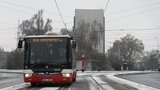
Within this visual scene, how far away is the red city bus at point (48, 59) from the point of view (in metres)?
26.5

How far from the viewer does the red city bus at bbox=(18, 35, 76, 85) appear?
26.5 meters

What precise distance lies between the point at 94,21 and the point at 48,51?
71595mm

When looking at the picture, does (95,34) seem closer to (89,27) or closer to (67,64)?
(89,27)

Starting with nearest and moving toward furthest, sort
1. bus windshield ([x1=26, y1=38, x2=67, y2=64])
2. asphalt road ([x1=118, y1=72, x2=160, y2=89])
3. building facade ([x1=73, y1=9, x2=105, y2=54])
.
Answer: bus windshield ([x1=26, y1=38, x2=67, y2=64]) → asphalt road ([x1=118, y1=72, x2=160, y2=89]) → building facade ([x1=73, y1=9, x2=105, y2=54])

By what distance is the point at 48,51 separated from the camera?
89.1ft

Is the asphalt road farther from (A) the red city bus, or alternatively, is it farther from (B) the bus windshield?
(B) the bus windshield

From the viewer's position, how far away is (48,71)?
26.5 m

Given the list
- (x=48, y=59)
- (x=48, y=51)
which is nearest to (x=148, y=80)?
(x=48, y=51)

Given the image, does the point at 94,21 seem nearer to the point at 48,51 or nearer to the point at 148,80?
the point at 148,80

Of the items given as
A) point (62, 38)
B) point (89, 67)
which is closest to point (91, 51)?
point (89, 67)

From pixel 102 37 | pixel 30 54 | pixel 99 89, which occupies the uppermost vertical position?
pixel 102 37

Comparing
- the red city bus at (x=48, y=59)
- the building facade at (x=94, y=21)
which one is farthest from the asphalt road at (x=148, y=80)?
the building facade at (x=94, y=21)

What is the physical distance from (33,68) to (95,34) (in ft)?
237

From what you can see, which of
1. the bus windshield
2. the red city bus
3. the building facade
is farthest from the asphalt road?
the building facade
